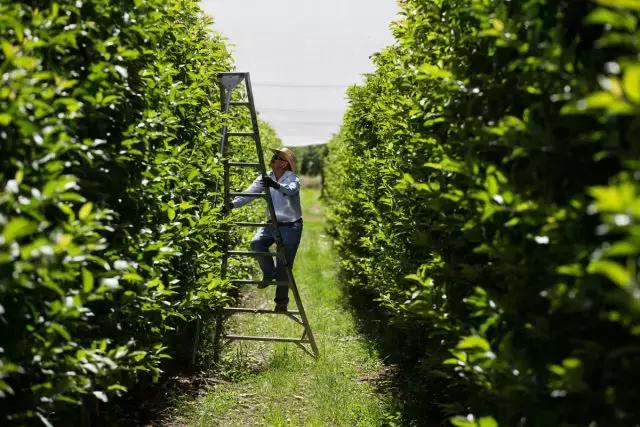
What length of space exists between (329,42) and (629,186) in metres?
18.3

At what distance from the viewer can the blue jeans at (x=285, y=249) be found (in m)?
7.03

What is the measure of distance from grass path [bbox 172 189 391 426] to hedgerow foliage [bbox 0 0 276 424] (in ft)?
4.18

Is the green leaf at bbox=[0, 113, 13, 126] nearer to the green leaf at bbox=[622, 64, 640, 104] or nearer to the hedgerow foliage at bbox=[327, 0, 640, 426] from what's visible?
the hedgerow foliage at bbox=[327, 0, 640, 426]

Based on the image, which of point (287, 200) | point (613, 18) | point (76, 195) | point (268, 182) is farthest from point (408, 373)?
point (613, 18)

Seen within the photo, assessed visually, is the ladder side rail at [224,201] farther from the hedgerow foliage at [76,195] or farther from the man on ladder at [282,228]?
the hedgerow foliage at [76,195]

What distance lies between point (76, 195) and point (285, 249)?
4573mm

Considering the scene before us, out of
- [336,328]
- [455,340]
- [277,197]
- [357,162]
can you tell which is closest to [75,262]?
[455,340]

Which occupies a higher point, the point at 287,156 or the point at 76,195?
the point at 76,195

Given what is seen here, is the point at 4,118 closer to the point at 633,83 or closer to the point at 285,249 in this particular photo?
the point at 633,83

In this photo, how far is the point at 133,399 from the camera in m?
5.38

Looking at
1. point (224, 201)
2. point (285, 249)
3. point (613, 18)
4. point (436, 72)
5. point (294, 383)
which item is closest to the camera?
point (613, 18)

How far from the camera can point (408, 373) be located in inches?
259

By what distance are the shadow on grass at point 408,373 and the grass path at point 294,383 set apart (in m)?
0.14

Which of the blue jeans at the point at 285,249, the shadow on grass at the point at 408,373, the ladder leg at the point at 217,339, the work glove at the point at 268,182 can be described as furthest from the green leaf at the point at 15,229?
the blue jeans at the point at 285,249
